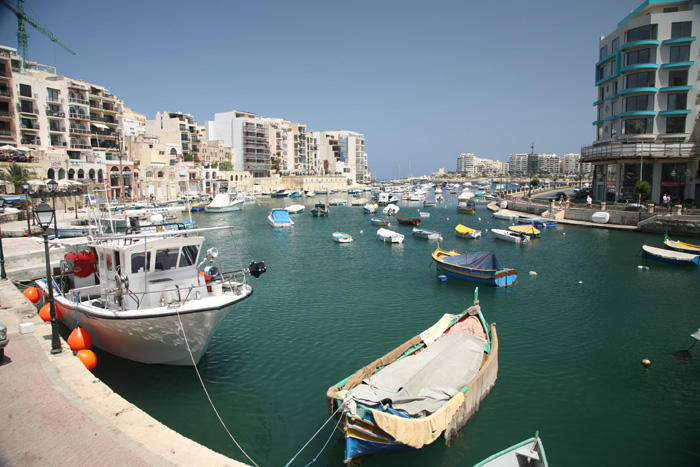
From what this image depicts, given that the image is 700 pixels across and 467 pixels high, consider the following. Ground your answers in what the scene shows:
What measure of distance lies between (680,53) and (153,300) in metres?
66.9

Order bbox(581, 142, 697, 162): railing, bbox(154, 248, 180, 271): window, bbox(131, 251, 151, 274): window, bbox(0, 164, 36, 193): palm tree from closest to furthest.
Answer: bbox(131, 251, 151, 274): window
bbox(154, 248, 180, 271): window
bbox(581, 142, 697, 162): railing
bbox(0, 164, 36, 193): palm tree

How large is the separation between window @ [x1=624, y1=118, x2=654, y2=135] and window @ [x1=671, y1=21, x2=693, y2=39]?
10.4m

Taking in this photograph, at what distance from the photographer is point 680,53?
174 ft

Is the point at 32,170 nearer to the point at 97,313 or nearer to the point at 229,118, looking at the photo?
the point at 97,313

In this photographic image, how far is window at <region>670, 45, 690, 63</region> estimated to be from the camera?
173 feet

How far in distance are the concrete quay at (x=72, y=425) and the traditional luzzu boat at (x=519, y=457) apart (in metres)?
5.28

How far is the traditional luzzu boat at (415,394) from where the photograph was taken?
982 cm

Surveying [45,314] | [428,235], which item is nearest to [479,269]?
[428,235]

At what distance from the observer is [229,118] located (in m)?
139

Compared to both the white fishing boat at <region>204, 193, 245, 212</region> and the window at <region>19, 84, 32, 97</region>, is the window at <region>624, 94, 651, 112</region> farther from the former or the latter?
the window at <region>19, 84, 32, 97</region>

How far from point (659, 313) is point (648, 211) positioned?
33.3 metres

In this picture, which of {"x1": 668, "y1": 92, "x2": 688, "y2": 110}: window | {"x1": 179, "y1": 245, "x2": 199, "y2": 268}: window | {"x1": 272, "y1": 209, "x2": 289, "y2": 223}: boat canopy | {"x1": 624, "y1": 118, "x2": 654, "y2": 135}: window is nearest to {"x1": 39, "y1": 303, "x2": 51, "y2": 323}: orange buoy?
{"x1": 179, "y1": 245, "x2": 199, "y2": 268}: window

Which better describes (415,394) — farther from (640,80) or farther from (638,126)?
(640,80)

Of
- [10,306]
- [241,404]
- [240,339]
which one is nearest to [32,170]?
[10,306]
